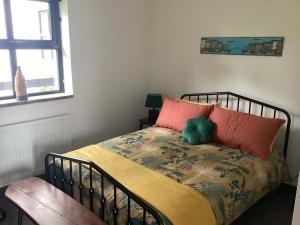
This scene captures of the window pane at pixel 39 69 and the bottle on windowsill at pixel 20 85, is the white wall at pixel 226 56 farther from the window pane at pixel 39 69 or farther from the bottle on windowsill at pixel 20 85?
the bottle on windowsill at pixel 20 85

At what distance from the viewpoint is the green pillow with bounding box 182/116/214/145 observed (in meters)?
2.73

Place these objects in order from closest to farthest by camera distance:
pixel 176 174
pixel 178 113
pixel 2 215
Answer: pixel 176 174 → pixel 2 215 → pixel 178 113

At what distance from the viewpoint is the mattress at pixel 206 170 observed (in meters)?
1.90

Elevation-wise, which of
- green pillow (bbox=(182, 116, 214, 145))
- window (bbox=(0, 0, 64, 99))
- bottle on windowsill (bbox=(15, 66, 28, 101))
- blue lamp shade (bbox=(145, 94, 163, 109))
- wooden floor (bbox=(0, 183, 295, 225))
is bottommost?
wooden floor (bbox=(0, 183, 295, 225))

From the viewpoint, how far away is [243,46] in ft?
9.71

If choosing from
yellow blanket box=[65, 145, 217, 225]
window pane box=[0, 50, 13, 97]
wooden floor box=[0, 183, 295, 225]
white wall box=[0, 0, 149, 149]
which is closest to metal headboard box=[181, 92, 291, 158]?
wooden floor box=[0, 183, 295, 225]

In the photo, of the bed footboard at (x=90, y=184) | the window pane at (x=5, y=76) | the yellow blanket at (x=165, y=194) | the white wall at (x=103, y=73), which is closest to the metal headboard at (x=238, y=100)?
the white wall at (x=103, y=73)

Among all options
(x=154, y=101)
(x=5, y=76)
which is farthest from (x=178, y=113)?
(x=5, y=76)

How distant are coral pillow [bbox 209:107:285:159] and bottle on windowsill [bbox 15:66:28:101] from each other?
192 centimetres

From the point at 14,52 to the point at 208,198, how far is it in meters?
2.31

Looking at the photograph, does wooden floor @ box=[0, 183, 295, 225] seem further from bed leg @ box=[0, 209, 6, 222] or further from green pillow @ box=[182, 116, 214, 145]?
green pillow @ box=[182, 116, 214, 145]

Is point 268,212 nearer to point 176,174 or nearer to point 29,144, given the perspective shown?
point 176,174

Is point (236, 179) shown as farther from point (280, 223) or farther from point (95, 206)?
point (95, 206)

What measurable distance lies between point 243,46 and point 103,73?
164 cm
